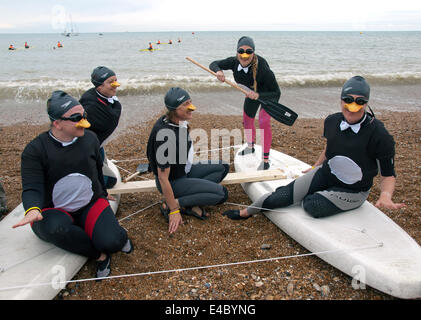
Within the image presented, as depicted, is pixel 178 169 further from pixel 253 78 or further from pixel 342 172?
pixel 253 78

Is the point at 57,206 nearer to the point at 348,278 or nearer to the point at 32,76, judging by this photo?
Result: the point at 348,278

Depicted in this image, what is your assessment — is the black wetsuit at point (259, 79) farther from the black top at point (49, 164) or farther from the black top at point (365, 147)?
the black top at point (49, 164)

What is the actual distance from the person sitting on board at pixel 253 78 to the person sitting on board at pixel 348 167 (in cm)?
114

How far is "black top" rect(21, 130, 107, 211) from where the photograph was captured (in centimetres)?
221

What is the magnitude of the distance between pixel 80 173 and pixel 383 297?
241 cm

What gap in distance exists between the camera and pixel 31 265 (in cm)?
227

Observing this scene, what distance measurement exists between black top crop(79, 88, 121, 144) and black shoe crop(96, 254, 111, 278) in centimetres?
134

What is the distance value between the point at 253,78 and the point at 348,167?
1.79 m

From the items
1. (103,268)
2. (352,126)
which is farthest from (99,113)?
(352,126)

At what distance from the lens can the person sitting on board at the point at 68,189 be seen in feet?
7.33

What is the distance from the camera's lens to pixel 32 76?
13742mm

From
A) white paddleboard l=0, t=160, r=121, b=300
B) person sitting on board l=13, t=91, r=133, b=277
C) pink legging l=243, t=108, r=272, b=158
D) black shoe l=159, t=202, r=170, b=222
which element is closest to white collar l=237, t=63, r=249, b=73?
pink legging l=243, t=108, r=272, b=158

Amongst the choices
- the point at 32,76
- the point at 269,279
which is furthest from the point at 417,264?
the point at 32,76

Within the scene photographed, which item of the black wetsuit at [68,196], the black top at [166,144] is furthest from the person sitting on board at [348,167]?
the black wetsuit at [68,196]
